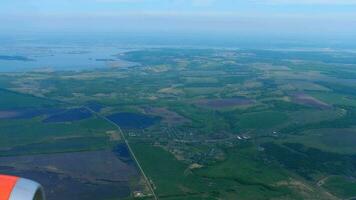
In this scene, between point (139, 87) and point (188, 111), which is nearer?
point (188, 111)

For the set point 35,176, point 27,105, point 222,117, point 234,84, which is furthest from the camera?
point 234,84

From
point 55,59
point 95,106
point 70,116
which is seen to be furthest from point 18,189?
point 55,59

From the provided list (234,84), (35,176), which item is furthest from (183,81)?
(35,176)

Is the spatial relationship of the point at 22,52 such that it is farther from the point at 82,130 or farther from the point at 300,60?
the point at 82,130

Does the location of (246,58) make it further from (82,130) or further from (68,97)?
(82,130)

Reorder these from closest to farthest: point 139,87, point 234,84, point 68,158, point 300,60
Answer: point 68,158, point 139,87, point 234,84, point 300,60

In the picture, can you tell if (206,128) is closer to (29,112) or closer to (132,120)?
(132,120)

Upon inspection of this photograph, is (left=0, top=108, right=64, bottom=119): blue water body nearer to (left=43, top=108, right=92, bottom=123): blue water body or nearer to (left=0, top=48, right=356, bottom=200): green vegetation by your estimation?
(left=0, top=48, right=356, bottom=200): green vegetation

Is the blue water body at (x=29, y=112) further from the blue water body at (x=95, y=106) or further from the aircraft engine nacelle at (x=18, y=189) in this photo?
the aircraft engine nacelle at (x=18, y=189)
